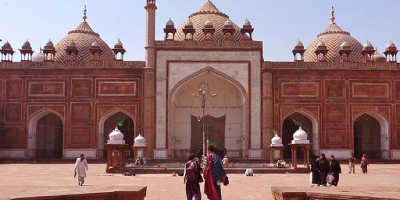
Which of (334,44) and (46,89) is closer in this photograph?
(46,89)

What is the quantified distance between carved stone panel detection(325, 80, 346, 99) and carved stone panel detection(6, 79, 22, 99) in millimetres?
13912

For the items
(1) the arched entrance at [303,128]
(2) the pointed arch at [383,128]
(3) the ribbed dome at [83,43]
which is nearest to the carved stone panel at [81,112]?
(3) the ribbed dome at [83,43]

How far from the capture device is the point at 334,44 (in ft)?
94.2

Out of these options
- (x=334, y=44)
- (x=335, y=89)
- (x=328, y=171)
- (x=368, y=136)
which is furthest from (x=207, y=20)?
(x=328, y=171)

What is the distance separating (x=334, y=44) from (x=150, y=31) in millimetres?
10798

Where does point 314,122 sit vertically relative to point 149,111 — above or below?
below

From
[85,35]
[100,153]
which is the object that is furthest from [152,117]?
[85,35]

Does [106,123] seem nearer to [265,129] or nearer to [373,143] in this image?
[265,129]

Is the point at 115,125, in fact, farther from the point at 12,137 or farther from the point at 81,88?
the point at 12,137

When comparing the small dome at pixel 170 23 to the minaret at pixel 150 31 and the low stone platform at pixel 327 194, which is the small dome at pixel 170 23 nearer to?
the minaret at pixel 150 31

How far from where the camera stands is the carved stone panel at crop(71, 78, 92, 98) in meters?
23.7

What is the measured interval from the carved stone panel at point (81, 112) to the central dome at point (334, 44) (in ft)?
40.7

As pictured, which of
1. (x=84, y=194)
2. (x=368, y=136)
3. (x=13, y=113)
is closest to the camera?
(x=84, y=194)

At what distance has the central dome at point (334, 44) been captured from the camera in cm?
2820
